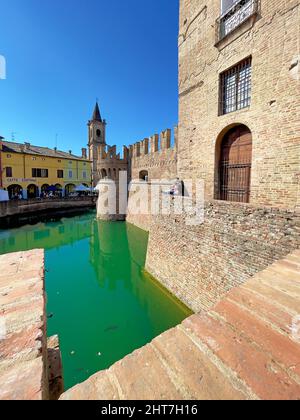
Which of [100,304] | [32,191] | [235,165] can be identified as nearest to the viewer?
[100,304]

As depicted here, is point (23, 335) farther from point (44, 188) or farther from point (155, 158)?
point (44, 188)

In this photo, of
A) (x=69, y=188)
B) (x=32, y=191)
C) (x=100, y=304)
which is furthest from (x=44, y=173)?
(x=100, y=304)

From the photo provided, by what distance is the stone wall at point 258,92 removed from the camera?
16.2ft

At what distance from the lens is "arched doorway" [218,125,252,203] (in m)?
6.44

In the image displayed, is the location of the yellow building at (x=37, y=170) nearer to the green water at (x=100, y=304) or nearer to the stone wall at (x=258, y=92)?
the green water at (x=100, y=304)

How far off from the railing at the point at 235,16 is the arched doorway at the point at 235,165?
9.98 ft

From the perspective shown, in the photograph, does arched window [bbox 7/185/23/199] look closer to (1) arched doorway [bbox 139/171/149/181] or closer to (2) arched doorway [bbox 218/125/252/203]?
(1) arched doorway [bbox 139/171/149/181]

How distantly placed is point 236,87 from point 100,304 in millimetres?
8383

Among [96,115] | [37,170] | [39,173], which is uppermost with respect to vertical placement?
[96,115]

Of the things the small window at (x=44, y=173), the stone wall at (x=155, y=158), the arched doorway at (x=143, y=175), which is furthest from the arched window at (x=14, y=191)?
the arched doorway at (x=143, y=175)

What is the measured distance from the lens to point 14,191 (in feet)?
80.9

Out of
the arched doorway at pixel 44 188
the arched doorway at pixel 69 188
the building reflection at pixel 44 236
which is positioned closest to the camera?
the building reflection at pixel 44 236

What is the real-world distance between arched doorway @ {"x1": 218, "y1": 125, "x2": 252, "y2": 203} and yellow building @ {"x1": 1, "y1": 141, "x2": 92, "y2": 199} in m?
24.9

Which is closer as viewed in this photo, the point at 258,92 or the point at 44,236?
the point at 258,92
